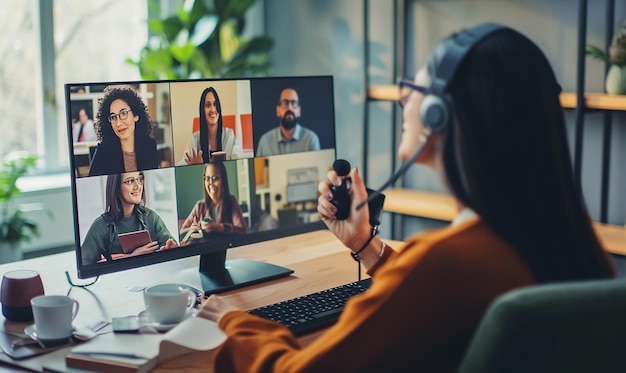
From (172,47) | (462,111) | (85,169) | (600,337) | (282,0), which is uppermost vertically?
(282,0)

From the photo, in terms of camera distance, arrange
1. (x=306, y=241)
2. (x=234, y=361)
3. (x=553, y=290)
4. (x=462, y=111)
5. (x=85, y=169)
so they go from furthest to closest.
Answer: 1. (x=306, y=241)
2. (x=85, y=169)
3. (x=234, y=361)
4. (x=462, y=111)
5. (x=553, y=290)

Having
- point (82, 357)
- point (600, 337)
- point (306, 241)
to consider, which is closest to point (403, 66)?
point (306, 241)

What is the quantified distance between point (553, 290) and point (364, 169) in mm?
2721

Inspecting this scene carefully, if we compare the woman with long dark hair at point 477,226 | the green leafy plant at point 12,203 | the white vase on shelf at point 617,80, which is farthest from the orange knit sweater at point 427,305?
the green leafy plant at point 12,203

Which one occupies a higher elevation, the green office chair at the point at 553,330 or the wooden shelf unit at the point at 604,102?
the wooden shelf unit at the point at 604,102

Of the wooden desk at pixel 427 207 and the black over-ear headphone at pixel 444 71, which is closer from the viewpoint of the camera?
the black over-ear headphone at pixel 444 71

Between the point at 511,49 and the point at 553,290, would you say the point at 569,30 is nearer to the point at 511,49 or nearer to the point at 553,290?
the point at 511,49

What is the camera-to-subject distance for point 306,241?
7.16 ft

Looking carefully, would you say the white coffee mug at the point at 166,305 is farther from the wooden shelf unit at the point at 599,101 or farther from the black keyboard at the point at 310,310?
the wooden shelf unit at the point at 599,101

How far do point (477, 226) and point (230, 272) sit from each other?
0.90 metres

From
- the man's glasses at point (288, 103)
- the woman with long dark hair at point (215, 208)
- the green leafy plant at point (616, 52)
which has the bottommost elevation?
the woman with long dark hair at point (215, 208)

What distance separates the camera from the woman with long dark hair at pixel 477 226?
1.00 meters

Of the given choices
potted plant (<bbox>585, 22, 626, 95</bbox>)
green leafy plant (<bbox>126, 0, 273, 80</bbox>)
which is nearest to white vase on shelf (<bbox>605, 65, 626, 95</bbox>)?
potted plant (<bbox>585, 22, 626, 95</bbox>)

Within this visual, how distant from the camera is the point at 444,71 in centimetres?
107
